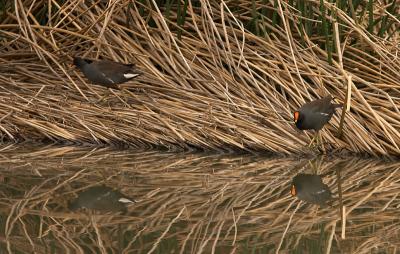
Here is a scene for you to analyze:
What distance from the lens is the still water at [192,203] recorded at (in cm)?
389

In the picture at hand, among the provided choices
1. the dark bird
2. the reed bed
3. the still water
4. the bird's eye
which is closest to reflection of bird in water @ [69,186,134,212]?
the still water

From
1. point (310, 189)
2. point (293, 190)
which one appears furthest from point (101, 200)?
point (310, 189)

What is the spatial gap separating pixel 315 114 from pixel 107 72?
58.5 inches

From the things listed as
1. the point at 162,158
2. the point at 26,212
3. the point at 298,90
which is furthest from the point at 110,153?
the point at 26,212

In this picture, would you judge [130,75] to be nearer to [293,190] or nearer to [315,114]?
[315,114]

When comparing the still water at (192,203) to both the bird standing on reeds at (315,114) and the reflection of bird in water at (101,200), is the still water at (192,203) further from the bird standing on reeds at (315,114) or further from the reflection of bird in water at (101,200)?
the bird standing on reeds at (315,114)

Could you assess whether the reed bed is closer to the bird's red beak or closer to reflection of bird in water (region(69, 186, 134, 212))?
the bird's red beak

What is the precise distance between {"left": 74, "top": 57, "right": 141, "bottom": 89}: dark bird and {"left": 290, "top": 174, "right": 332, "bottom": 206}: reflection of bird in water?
168cm

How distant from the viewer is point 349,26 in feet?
22.6

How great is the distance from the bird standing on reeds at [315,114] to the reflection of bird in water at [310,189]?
593 mm

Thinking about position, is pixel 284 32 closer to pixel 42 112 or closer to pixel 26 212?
pixel 42 112

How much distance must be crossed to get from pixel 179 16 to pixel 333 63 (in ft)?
3.84

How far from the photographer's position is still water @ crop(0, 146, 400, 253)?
12.8ft

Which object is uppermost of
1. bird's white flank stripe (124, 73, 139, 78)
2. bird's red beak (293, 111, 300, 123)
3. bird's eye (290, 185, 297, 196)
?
bird's eye (290, 185, 297, 196)
